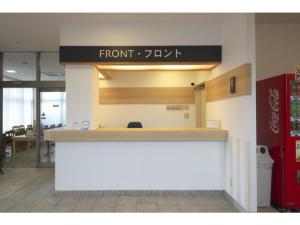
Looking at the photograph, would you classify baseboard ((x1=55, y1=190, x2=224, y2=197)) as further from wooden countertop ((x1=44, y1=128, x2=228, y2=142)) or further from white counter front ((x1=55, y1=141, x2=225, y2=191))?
wooden countertop ((x1=44, y1=128, x2=228, y2=142))

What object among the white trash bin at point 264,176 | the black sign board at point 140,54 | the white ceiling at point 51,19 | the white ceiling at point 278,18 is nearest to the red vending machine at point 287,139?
the white trash bin at point 264,176

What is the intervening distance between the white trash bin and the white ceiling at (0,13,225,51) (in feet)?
7.99

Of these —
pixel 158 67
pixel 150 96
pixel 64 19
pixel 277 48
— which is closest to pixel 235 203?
pixel 158 67

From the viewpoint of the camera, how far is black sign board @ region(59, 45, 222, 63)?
524 centimetres

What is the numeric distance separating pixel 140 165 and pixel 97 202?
0.96m

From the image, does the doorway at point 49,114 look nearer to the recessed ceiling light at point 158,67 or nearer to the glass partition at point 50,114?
the glass partition at point 50,114

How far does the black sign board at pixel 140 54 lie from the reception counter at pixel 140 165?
4.30 feet

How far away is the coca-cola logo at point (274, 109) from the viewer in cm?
447

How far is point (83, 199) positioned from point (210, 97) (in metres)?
3.13

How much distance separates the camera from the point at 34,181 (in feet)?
21.1

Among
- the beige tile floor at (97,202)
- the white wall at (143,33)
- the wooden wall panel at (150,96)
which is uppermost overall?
the white wall at (143,33)

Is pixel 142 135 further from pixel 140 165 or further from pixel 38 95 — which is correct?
pixel 38 95
